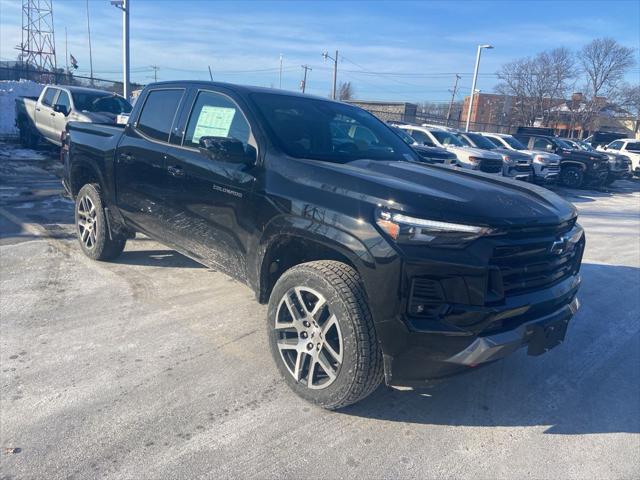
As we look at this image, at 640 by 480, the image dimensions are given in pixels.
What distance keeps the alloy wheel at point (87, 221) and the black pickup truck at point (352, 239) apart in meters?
1.37

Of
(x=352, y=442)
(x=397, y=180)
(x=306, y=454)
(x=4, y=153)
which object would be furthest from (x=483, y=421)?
(x=4, y=153)

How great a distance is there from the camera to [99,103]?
13.5 metres

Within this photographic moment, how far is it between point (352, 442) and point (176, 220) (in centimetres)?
237

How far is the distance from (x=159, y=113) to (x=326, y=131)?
168cm

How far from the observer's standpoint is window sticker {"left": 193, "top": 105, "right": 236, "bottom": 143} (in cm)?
387

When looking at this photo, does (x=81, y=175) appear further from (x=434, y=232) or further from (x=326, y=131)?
(x=434, y=232)

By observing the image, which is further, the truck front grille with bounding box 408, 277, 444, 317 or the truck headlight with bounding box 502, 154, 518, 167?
the truck headlight with bounding box 502, 154, 518, 167

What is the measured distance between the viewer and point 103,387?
319 cm

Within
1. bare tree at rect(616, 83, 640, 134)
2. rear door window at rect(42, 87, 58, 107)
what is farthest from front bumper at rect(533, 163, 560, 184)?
bare tree at rect(616, 83, 640, 134)

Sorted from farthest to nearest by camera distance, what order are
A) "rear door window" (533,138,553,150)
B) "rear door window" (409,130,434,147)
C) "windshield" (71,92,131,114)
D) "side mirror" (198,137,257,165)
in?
"rear door window" (533,138,553,150)
"rear door window" (409,130,434,147)
"windshield" (71,92,131,114)
"side mirror" (198,137,257,165)

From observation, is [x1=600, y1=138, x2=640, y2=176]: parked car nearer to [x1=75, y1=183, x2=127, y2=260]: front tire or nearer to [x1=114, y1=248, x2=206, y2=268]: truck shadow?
[x1=114, y1=248, x2=206, y2=268]: truck shadow

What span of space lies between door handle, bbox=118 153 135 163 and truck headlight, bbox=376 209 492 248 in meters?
3.03

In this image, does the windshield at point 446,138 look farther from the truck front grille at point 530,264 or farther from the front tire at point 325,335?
the front tire at point 325,335

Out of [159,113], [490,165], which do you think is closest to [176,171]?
[159,113]
